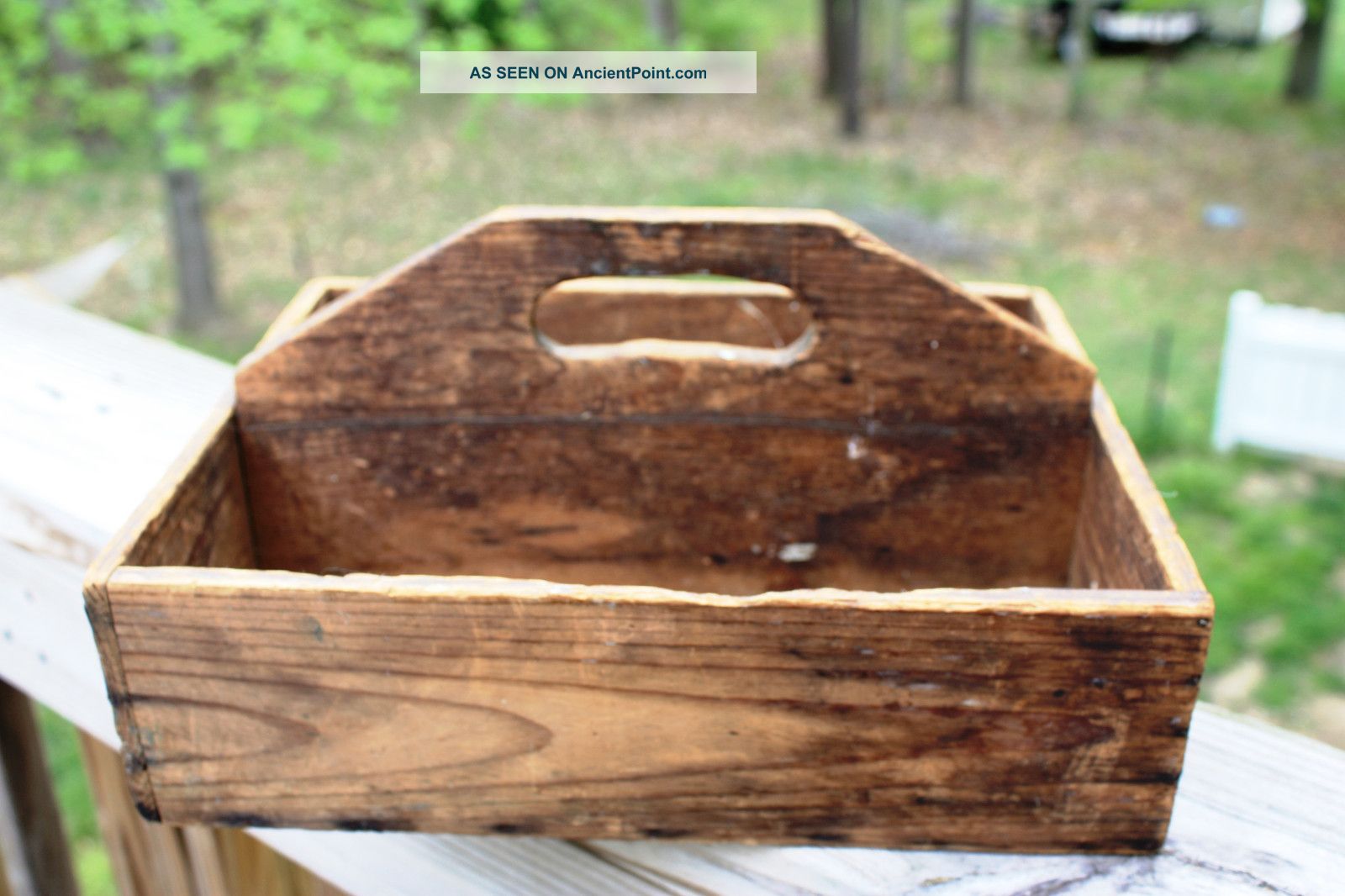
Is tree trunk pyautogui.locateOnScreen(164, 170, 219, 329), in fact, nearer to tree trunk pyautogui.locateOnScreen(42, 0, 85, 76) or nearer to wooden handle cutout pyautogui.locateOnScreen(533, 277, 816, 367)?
tree trunk pyautogui.locateOnScreen(42, 0, 85, 76)

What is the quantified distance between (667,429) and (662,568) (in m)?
0.14

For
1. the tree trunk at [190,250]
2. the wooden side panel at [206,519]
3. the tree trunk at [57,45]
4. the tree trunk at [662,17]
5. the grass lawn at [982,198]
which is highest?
the wooden side panel at [206,519]

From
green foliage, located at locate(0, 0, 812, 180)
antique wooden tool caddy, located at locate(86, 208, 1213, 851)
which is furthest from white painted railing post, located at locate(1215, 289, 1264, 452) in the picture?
antique wooden tool caddy, located at locate(86, 208, 1213, 851)

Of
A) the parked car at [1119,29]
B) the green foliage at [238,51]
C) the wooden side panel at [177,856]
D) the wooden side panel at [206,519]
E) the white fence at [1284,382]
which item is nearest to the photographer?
the wooden side panel at [206,519]

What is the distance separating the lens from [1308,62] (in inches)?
360

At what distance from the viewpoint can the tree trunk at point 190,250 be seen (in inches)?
215

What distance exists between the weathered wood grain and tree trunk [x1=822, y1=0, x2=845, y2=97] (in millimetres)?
9080

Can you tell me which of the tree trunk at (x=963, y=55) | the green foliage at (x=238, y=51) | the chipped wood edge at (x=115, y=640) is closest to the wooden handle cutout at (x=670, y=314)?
the chipped wood edge at (x=115, y=640)

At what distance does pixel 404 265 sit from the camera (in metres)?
Result: 0.96

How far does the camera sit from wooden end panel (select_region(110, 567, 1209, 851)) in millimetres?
659

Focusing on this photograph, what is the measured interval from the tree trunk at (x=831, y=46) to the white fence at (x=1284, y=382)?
18.7 feet

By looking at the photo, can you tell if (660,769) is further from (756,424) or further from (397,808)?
(756,424)

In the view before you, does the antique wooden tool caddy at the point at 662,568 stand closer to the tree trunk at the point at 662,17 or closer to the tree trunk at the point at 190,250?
the tree trunk at the point at 190,250

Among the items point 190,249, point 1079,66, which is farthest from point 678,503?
point 1079,66
